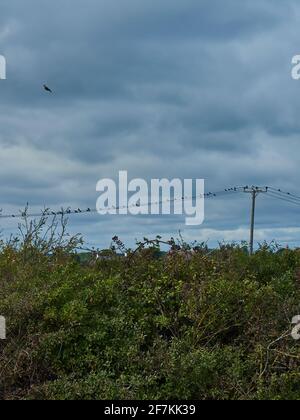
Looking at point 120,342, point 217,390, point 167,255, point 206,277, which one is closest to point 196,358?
point 217,390

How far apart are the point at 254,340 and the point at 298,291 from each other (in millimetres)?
1068

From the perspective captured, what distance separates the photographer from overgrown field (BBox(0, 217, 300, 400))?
6.77m

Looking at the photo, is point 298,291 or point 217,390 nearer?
point 217,390

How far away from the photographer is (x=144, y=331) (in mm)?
7312

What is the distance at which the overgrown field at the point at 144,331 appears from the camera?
6770 millimetres

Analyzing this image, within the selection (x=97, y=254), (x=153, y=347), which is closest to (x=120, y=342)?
(x=153, y=347)

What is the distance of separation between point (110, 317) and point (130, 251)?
124 centimetres

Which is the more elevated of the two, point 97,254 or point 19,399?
point 97,254

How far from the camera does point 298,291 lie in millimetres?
8047
